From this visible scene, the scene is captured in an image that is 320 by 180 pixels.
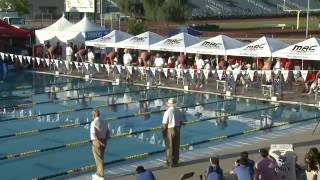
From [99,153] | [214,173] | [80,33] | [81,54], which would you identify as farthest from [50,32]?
[214,173]

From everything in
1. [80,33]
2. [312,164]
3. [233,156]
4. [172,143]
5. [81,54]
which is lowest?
[233,156]

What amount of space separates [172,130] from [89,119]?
21.6 ft

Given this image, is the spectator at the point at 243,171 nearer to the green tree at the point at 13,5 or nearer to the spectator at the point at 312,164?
the spectator at the point at 312,164

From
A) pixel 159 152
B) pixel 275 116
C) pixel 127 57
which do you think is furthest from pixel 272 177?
pixel 127 57

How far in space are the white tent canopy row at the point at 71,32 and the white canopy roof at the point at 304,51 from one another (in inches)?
507

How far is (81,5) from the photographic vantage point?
39.7 meters

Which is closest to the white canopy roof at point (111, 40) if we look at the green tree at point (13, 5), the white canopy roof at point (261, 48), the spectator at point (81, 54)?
the spectator at point (81, 54)

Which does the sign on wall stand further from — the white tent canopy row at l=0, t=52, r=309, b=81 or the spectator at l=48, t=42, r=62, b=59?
the spectator at l=48, t=42, r=62, b=59

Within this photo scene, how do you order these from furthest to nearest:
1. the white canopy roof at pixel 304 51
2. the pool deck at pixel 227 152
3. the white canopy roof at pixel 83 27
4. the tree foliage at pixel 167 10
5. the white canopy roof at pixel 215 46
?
1. the tree foliage at pixel 167 10
2. the white canopy roof at pixel 83 27
3. the white canopy roof at pixel 215 46
4. the white canopy roof at pixel 304 51
5. the pool deck at pixel 227 152

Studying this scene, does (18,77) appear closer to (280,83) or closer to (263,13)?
(280,83)

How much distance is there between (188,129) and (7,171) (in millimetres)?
5976

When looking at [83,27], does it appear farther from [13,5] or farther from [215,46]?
[13,5]

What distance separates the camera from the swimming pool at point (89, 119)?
559 inches

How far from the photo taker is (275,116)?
19094 mm
